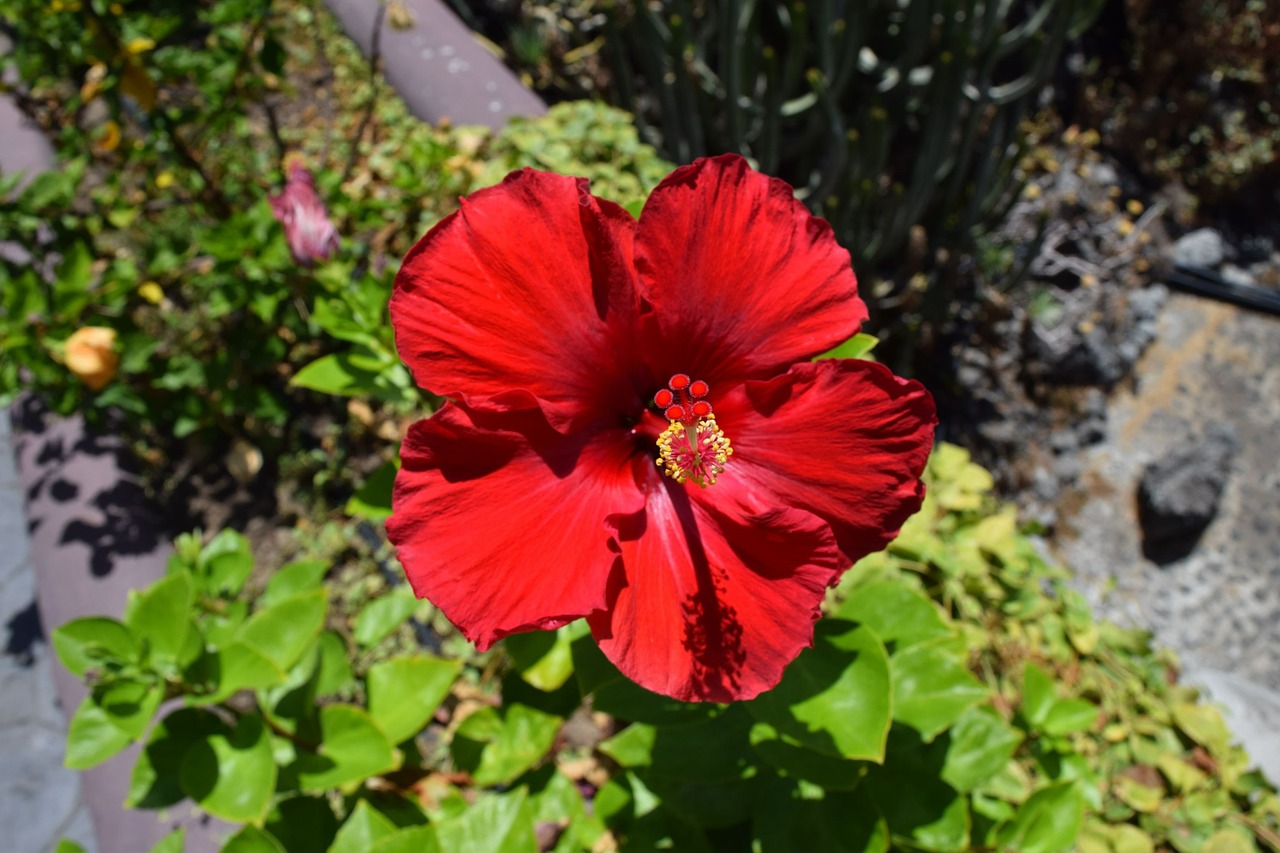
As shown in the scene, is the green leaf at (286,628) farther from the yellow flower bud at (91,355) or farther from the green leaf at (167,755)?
the yellow flower bud at (91,355)

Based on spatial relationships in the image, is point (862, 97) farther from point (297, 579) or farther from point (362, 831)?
point (362, 831)

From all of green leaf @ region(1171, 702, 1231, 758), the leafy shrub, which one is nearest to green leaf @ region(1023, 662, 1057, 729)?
the leafy shrub

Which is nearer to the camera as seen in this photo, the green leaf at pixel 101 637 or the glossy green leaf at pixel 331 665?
the green leaf at pixel 101 637

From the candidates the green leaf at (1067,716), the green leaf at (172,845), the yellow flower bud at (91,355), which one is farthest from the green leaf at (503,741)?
the yellow flower bud at (91,355)

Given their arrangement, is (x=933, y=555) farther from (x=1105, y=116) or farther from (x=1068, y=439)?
(x=1105, y=116)

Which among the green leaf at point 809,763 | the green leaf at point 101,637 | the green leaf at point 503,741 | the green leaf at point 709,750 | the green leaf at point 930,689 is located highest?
the green leaf at point 930,689

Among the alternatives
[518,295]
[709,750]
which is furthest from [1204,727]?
[518,295]

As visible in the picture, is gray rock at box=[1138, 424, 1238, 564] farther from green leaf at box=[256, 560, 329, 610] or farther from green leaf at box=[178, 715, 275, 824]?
green leaf at box=[178, 715, 275, 824]
